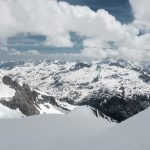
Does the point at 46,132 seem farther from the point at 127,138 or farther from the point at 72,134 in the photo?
the point at 127,138

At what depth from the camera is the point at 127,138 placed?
102 ft

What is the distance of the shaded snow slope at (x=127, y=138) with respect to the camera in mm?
28311

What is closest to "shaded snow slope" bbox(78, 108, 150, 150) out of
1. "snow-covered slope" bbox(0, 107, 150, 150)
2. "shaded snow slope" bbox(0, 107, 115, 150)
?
"snow-covered slope" bbox(0, 107, 150, 150)

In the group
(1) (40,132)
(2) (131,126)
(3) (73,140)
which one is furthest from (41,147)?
(2) (131,126)

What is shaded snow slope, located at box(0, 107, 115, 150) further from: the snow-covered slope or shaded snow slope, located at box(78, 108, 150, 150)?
shaded snow slope, located at box(78, 108, 150, 150)

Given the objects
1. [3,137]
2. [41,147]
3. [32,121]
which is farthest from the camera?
[32,121]

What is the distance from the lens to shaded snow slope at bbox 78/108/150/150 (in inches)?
1115

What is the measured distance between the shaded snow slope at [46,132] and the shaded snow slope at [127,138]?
326 cm

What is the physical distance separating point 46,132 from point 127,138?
16.6m

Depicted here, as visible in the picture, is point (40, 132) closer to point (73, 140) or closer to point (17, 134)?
point (17, 134)

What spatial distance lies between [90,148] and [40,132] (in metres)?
14.0

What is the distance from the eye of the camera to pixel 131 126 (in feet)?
114

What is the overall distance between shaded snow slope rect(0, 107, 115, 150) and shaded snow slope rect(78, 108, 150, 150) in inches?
129

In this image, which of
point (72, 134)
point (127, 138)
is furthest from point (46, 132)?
point (127, 138)
